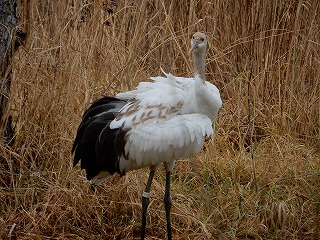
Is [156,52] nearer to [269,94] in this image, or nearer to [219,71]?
[219,71]

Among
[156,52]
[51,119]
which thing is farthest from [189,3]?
[51,119]

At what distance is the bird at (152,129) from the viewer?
12.1 ft

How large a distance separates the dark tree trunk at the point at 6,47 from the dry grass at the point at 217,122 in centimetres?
15

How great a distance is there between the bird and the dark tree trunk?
62 centimetres

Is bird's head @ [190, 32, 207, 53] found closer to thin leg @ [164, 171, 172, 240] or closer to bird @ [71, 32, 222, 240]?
bird @ [71, 32, 222, 240]

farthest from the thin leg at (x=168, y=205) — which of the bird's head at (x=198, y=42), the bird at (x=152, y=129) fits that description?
the bird's head at (x=198, y=42)

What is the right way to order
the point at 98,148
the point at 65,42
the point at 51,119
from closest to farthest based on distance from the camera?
the point at 98,148 → the point at 51,119 → the point at 65,42

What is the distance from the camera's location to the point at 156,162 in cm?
378

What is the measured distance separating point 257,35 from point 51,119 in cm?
209

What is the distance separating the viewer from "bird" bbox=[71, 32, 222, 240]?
3688 millimetres

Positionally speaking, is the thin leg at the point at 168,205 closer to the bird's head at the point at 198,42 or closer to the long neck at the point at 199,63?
the long neck at the point at 199,63

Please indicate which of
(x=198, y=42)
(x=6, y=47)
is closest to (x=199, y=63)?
(x=198, y=42)

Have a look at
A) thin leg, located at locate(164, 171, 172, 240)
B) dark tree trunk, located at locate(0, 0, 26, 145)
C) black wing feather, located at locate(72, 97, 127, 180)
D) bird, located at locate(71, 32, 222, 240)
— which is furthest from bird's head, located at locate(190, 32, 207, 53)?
dark tree trunk, located at locate(0, 0, 26, 145)

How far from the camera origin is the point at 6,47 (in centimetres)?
413
